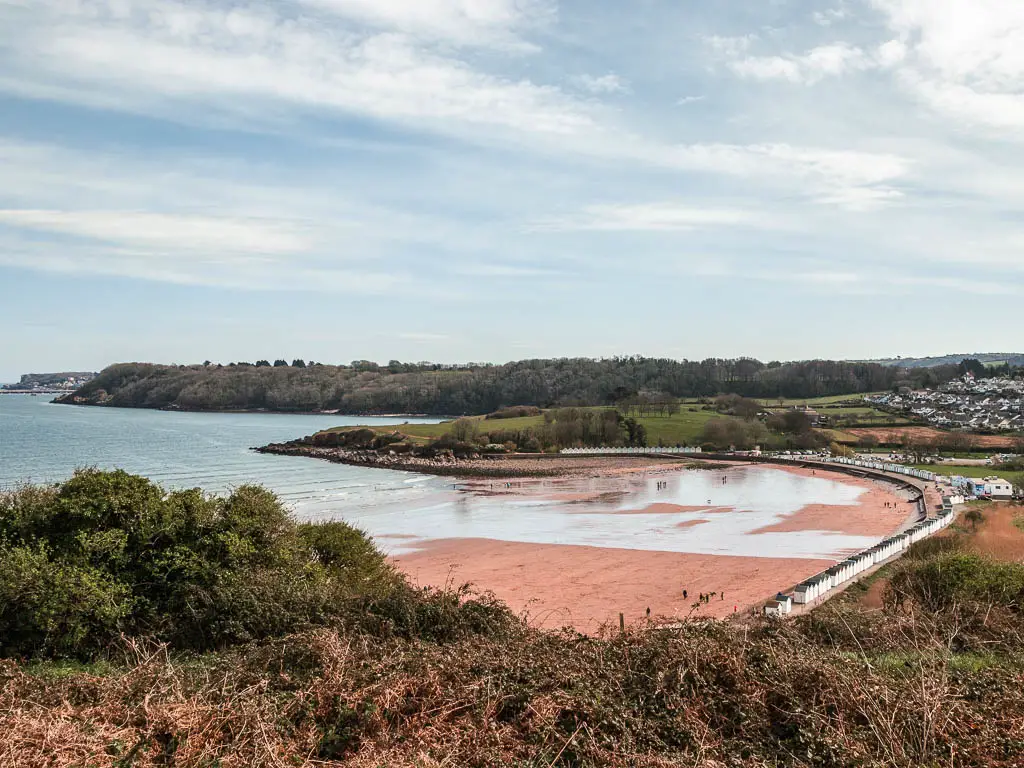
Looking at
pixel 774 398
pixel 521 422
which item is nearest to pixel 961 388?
pixel 774 398

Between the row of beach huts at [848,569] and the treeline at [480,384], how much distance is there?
98134 millimetres

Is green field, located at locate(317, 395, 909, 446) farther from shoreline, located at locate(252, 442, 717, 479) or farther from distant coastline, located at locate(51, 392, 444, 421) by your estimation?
distant coastline, located at locate(51, 392, 444, 421)

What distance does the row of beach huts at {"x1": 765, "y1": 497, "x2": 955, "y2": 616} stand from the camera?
1785 cm

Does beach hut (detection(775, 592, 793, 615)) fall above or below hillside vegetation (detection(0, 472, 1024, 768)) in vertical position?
below

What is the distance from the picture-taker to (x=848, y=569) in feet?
69.6

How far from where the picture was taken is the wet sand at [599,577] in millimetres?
20359

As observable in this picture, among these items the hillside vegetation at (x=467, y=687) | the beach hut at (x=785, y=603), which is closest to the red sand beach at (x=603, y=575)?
the beach hut at (x=785, y=603)

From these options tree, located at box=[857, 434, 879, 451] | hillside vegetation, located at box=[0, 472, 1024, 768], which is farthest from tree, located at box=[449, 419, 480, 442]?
hillside vegetation, located at box=[0, 472, 1024, 768]

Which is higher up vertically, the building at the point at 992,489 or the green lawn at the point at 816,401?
the green lawn at the point at 816,401

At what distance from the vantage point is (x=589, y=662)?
26.9 feet

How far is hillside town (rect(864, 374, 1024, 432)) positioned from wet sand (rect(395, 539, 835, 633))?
2604 inches

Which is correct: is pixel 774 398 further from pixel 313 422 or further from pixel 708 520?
pixel 708 520

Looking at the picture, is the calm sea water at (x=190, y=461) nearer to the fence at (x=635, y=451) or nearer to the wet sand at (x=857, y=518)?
the fence at (x=635, y=451)

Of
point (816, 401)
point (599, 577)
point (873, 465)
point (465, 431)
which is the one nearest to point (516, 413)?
point (465, 431)
